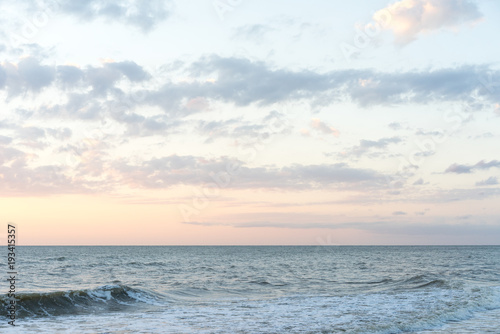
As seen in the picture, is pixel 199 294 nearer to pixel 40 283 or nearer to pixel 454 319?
pixel 40 283

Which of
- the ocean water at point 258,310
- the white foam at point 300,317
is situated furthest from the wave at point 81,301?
the white foam at point 300,317

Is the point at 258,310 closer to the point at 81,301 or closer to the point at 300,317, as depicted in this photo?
the point at 300,317

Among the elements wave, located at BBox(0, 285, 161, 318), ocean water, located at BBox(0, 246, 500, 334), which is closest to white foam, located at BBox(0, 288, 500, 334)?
ocean water, located at BBox(0, 246, 500, 334)

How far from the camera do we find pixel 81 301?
27.2 meters

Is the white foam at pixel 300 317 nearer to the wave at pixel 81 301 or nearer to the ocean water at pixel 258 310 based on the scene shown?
the ocean water at pixel 258 310

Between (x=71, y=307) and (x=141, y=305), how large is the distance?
4075 millimetres

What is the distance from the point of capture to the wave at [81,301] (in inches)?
960

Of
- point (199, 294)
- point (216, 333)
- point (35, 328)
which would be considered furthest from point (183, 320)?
point (199, 294)

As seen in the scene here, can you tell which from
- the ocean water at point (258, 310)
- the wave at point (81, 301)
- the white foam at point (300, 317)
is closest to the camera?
the white foam at point (300, 317)

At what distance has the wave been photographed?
2438cm

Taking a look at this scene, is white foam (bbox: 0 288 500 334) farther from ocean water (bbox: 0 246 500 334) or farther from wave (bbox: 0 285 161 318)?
wave (bbox: 0 285 161 318)

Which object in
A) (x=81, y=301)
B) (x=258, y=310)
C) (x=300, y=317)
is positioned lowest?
(x=81, y=301)

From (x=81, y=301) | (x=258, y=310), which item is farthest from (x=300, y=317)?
(x=81, y=301)

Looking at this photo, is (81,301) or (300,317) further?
(81,301)
